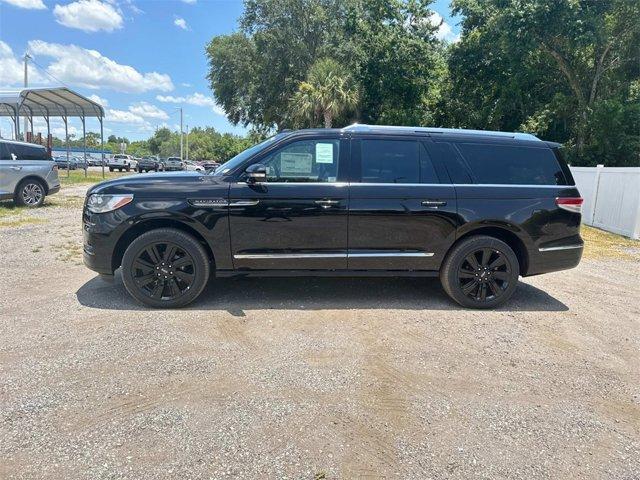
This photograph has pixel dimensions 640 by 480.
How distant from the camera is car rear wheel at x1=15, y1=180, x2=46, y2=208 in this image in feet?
39.0

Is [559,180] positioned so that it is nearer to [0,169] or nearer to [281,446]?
[281,446]

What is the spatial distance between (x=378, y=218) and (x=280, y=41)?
1090 inches

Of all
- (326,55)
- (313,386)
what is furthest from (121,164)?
(313,386)

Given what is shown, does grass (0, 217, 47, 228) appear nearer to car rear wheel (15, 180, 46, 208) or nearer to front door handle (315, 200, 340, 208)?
car rear wheel (15, 180, 46, 208)

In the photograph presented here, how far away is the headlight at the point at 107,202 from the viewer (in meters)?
4.59

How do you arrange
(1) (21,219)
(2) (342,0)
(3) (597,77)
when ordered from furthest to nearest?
(2) (342,0) < (3) (597,77) < (1) (21,219)

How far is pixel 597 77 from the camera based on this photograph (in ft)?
65.2

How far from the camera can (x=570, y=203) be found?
16.7 ft

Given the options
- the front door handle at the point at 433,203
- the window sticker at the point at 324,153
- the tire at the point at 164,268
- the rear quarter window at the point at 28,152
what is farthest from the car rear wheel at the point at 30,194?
the front door handle at the point at 433,203

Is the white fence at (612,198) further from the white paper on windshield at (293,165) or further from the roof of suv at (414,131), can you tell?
the white paper on windshield at (293,165)

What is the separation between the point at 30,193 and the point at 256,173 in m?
10.4

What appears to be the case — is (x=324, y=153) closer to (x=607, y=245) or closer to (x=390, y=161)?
(x=390, y=161)

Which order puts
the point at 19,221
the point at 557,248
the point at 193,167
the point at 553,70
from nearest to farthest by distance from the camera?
the point at 557,248
the point at 19,221
the point at 553,70
the point at 193,167

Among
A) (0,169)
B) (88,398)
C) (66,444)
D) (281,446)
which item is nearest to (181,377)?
(88,398)
